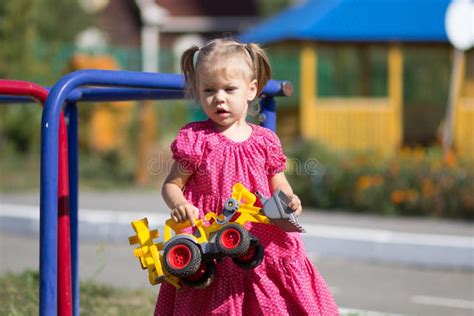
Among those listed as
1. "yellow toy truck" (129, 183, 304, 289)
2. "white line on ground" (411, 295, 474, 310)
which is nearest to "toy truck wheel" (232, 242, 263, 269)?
"yellow toy truck" (129, 183, 304, 289)

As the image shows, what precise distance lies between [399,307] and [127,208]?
478cm

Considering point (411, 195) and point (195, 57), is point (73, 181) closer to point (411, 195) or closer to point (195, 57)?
point (195, 57)

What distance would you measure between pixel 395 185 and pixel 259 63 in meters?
7.51

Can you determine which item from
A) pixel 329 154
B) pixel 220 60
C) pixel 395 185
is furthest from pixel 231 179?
pixel 329 154

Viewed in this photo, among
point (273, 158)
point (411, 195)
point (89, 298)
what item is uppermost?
point (273, 158)

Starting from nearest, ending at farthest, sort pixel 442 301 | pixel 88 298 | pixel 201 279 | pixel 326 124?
pixel 201 279 → pixel 88 298 → pixel 442 301 → pixel 326 124

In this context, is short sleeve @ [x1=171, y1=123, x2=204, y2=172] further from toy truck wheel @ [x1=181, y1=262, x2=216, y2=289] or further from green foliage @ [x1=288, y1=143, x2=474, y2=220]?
green foliage @ [x1=288, y1=143, x2=474, y2=220]

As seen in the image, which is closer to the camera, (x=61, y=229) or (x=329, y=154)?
(x=61, y=229)

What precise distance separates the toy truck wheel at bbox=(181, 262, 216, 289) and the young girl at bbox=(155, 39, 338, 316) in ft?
0.29

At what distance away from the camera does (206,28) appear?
2878 centimetres

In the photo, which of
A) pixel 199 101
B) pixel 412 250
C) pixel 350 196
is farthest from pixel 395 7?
pixel 199 101

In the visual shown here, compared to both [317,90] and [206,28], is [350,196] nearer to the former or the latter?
[317,90]

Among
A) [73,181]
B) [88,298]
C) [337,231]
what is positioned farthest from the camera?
[337,231]

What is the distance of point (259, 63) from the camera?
3.52 m
